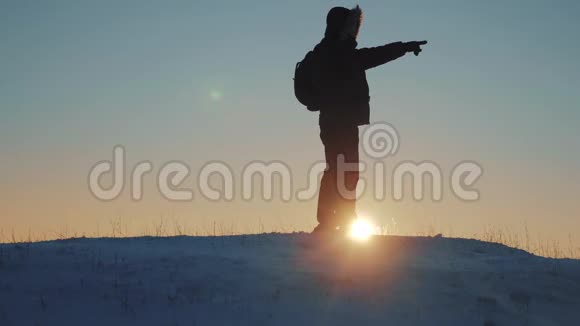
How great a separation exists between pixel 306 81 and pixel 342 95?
0.53 m

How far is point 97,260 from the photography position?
6512 millimetres

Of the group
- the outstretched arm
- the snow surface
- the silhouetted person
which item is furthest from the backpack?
the snow surface

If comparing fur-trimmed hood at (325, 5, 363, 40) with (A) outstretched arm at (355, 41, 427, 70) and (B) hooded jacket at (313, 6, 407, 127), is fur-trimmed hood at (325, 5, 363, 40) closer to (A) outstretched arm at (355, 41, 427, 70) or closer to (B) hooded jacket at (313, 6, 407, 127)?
(B) hooded jacket at (313, 6, 407, 127)

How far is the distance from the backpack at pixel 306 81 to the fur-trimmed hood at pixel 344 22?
44 centimetres

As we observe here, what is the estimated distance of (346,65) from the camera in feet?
28.6

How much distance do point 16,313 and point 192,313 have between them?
133 centimetres

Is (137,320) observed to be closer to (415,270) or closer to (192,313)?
(192,313)

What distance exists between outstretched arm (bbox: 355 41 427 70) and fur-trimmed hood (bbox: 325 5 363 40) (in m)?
0.27

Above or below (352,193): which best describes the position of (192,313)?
below

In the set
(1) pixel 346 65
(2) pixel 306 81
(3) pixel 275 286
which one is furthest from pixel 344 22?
(3) pixel 275 286

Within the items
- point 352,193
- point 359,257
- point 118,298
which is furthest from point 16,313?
point 352,193

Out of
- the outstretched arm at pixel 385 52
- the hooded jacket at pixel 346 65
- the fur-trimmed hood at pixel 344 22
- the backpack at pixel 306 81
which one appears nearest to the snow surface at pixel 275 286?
the hooded jacket at pixel 346 65

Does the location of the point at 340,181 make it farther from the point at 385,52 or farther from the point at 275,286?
the point at 275,286

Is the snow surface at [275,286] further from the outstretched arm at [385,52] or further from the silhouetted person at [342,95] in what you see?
the outstretched arm at [385,52]
